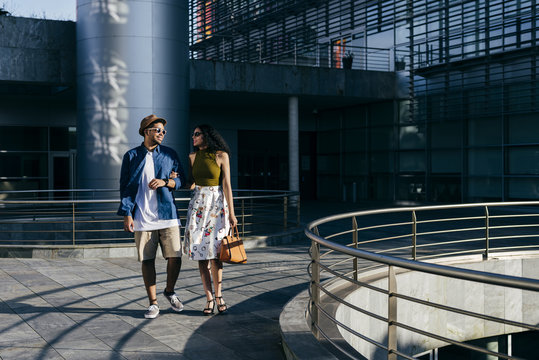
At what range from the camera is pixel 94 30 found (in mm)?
17406

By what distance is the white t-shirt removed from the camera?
19.9 ft

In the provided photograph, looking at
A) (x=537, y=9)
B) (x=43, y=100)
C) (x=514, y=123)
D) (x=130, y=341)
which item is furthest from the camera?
(x=43, y=100)

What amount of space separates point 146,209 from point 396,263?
2.97 meters

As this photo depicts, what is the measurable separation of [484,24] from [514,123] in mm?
3368

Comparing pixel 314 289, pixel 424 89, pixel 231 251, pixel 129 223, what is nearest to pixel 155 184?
pixel 129 223

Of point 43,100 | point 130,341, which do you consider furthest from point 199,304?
point 43,100

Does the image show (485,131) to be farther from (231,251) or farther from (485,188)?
(231,251)

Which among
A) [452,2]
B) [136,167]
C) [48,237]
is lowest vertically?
[48,237]

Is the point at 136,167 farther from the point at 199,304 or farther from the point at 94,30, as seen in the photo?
the point at 94,30

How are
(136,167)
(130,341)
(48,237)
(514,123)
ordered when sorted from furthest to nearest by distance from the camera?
(514,123) < (48,237) < (136,167) < (130,341)

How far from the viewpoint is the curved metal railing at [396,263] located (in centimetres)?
343

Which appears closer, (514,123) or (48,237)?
(48,237)

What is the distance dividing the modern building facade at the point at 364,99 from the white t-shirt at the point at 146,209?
12.5m

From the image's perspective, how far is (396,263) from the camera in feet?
12.4
